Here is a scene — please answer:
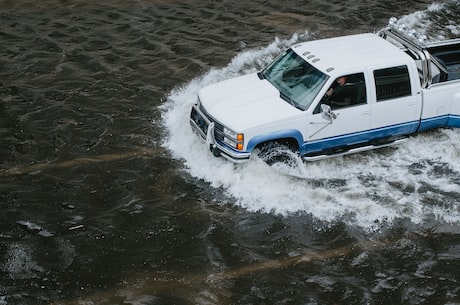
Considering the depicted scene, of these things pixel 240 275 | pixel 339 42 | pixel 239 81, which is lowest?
pixel 240 275

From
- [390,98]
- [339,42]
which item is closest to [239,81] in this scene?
[339,42]

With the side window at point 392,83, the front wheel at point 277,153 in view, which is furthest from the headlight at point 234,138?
the side window at point 392,83

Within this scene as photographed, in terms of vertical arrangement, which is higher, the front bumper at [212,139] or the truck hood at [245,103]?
the truck hood at [245,103]

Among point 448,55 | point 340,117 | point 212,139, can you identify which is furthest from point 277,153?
point 448,55

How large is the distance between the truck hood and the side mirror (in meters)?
0.43

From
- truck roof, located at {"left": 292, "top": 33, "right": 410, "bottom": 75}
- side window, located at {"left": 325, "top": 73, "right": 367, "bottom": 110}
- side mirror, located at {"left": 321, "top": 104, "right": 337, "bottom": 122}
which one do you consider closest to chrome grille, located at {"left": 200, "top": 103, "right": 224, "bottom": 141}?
side mirror, located at {"left": 321, "top": 104, "right": 337, "bottom": 122}

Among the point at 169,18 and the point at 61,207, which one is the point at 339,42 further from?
the point at 169,18

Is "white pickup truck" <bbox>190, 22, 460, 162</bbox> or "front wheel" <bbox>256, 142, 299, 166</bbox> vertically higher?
"white pickup truck" <bbox>190, 22, 460, 162</bbox>

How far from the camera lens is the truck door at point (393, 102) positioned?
9906 mm

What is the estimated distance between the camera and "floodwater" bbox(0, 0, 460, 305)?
7.91 metres

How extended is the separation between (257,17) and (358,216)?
31.9 feet

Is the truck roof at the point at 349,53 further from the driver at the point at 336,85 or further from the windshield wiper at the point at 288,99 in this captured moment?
the windshield wiper at the point at 288,99

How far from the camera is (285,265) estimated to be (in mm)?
8281

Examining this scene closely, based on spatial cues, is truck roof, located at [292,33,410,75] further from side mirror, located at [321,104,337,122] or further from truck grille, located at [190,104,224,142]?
truck grille, located at [190,104,224,142]
